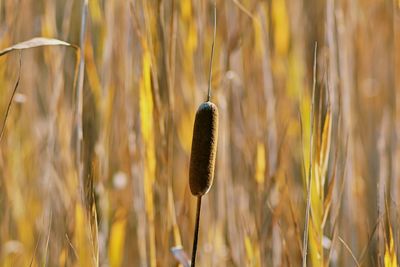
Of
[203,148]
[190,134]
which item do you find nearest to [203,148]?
[203,148]

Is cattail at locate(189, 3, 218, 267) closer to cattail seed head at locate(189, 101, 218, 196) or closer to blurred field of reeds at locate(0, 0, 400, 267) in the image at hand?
cattail seed head at locate(189, 101, 218, 196)

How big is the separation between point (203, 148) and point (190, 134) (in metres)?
0.57

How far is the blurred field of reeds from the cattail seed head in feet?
0.52

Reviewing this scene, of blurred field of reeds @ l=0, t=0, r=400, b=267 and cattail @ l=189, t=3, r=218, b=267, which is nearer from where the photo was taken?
cattail @ l=189, t=3, r=218, b=267

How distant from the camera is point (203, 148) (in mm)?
739

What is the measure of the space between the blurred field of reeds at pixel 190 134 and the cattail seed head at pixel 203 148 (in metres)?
0.16

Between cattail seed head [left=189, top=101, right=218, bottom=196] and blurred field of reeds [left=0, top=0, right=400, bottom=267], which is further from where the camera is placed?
blurred field of reeds [left=0, top=0, right=400, bottom=267]

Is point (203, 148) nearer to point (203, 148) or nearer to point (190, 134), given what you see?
point (203, 148)

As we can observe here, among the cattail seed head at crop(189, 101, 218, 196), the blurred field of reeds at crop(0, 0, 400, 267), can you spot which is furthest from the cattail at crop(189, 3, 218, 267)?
the blurred field of reeds at crop(0, 0, 400, 267)

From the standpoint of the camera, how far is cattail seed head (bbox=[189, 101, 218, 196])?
74cm

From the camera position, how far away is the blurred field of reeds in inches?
41.6

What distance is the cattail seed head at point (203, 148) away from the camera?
74 cm

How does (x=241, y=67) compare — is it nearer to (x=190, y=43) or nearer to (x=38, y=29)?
(x=190, y=43)

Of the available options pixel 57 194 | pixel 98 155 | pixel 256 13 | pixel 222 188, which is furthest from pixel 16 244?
pixel 256 13
